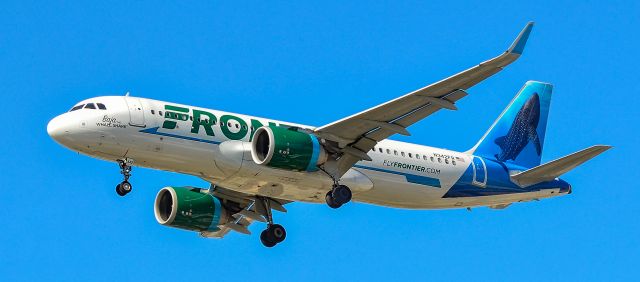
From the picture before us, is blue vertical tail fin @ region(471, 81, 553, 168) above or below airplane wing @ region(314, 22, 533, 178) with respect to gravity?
above

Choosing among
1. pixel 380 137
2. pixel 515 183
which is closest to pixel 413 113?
pixel 380 137

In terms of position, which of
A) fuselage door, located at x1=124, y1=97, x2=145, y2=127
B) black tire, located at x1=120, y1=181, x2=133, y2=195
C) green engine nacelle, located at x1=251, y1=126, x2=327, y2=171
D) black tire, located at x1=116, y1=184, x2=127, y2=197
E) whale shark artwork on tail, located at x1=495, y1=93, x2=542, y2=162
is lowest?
black tire, located at x1=116, y1=184, x2=127, y2=197

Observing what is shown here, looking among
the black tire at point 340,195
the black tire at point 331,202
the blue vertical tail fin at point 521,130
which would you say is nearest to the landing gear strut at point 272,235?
the black tire at point 331,202

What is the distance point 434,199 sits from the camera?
168 ft

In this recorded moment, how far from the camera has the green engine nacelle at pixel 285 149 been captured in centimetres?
4547

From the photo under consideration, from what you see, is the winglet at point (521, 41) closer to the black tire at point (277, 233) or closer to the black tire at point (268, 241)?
the black tire at point (277, 233)

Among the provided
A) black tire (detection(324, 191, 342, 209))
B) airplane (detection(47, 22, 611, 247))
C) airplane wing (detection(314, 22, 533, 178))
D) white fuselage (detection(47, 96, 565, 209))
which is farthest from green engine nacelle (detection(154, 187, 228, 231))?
airplane wing (detection(314, 22, 533, 178))

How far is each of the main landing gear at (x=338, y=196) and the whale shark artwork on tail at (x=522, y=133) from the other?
9505 mm

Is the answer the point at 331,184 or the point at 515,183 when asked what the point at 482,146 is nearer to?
the point at 515,183

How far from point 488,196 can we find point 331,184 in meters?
7.90

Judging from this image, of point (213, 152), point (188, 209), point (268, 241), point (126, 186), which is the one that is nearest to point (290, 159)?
point (213, 152)

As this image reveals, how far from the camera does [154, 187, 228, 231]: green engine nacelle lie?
52.0 m

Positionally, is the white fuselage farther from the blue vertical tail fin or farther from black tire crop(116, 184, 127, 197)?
the blue vertical tail fin

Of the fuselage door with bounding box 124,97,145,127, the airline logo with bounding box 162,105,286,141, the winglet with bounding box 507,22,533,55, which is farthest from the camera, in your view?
the airline logo with bounding box 162,105,286,141
